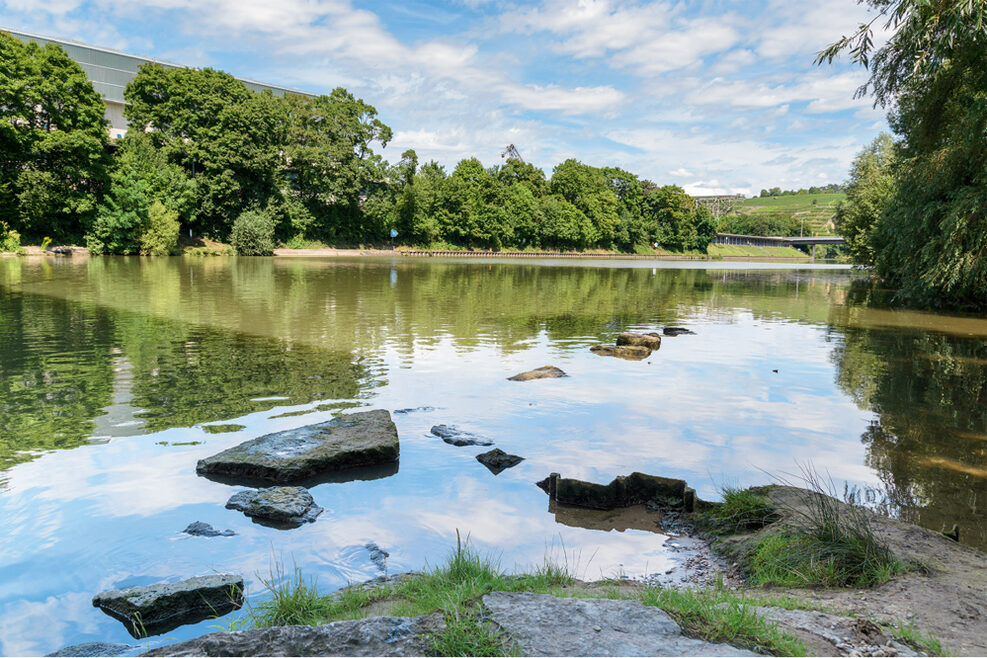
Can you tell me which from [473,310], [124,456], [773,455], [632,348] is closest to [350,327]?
[473,310]

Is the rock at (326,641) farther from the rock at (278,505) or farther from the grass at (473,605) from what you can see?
the rock at (278,505)

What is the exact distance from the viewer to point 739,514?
657 centimetres

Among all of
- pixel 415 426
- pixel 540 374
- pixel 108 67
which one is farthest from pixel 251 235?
pixel 415 426

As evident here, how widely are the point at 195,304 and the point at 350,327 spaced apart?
789cm

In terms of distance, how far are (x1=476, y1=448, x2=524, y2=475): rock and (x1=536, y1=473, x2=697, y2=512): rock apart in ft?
2.99

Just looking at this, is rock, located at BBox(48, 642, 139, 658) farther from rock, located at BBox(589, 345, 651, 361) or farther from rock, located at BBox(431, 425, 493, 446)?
rock, located at BBox(589, 345, 651, 361)

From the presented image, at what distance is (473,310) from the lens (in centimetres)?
2478

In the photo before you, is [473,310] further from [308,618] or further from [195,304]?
[308,618]

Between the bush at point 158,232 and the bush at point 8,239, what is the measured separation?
9369 millimetres

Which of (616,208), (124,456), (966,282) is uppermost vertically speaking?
(616,208)

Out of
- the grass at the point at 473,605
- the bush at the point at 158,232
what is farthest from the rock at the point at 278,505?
the bush at the point at 158,232

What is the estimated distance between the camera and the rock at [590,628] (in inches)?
127

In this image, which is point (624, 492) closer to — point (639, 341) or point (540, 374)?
point (540, 374)

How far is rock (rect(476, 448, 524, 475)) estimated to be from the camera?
820 centimetres
